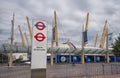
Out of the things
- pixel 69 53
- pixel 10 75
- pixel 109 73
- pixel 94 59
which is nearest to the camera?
pixel 10 75

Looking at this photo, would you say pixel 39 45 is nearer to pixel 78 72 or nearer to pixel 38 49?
pixel 38 49

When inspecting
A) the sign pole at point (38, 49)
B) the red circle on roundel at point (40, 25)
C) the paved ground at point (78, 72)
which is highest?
the red circle on roundel at point (40, 25)

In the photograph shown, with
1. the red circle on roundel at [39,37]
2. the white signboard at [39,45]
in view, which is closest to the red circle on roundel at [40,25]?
the white signboard at [39,45]

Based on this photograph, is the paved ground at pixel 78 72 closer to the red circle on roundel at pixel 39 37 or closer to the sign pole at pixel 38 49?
the sign pole at pixel 38 49

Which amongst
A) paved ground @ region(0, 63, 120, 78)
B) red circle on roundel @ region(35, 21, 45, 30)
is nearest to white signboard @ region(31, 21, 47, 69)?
red circle on roundel @ region(35, 21, 45, 30)

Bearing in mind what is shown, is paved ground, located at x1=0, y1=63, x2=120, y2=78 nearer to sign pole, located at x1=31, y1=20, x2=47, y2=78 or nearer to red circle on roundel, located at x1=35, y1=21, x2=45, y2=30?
sign pole, located at x1=31, y1=20, x2=47, y2=78

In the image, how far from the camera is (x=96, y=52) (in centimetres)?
7562

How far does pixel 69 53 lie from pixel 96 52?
15.5 metres

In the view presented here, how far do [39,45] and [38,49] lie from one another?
0.15 metres

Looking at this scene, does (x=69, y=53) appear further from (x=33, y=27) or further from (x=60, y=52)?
(x=33, y=27)

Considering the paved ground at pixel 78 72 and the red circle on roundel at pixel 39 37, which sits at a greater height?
the red circle on roundel at pixel 39 37

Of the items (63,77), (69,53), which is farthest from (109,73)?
(69,53)

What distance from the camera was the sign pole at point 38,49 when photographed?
5405 mm

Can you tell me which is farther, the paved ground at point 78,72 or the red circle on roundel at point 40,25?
the paved ground at point 78,72
